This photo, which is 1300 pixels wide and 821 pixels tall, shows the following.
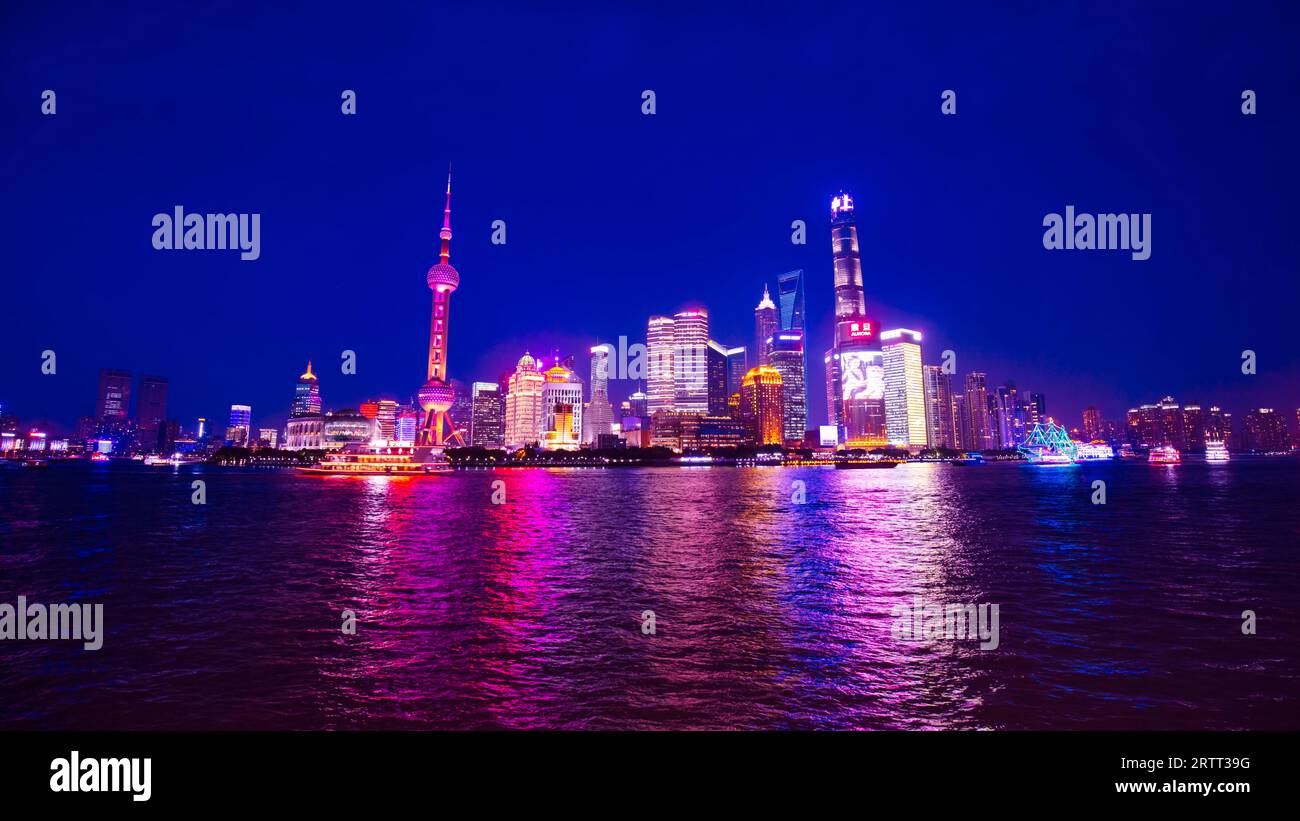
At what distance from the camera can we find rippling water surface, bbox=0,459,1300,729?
13312mm

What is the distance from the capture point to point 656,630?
19422 mm

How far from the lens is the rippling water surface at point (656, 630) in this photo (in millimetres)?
13312
